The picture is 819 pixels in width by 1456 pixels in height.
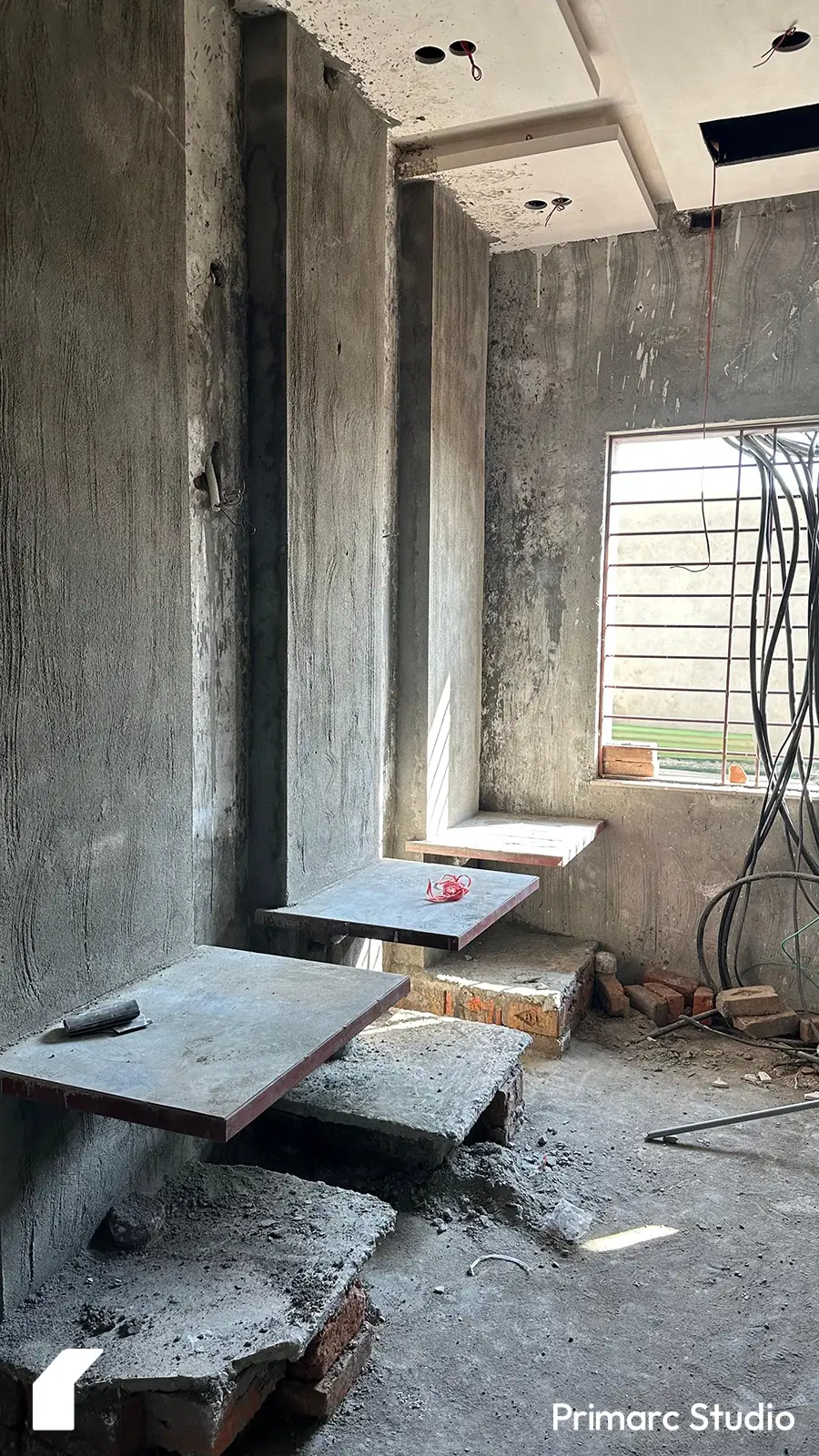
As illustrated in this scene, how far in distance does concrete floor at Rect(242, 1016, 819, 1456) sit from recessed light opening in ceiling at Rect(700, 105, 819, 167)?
134 inches

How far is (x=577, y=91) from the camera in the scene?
3.12 meters

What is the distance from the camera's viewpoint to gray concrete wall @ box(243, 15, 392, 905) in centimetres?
279

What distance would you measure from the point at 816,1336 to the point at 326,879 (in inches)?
69.4

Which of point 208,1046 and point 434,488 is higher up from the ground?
point 434,488

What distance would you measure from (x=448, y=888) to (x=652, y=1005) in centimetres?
151

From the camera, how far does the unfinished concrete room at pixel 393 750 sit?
1.97 m

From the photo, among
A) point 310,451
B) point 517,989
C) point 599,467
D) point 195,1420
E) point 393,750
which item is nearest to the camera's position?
point 195,1420

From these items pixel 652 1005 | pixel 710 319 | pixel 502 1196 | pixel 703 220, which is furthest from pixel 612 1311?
pixel 703 220

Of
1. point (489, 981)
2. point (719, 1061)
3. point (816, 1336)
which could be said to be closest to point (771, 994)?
point (719, 1061)

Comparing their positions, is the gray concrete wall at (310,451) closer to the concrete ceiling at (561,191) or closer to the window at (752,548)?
the concrete ceiling at (561,191)

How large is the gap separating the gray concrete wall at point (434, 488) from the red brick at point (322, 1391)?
2084 millimetres

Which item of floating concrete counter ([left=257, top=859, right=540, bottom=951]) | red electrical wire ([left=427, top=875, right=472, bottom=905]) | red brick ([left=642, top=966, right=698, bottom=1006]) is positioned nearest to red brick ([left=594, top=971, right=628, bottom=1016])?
red brick ([left=642, top=966, right=698, bottom=1006])

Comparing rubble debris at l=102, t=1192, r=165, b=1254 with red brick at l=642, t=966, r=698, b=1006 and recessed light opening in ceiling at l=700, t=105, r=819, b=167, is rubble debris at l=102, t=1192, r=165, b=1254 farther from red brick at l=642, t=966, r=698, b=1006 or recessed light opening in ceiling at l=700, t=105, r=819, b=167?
recessed light opening in ceiling at l=700, t=105, r=819, b=167

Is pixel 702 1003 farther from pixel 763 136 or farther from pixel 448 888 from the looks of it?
pixel 763 136
